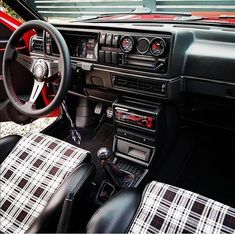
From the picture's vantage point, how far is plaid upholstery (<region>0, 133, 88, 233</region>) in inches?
→ 56.4

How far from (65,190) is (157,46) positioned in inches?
32.4

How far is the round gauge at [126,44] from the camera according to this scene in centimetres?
166

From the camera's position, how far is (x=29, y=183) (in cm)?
152

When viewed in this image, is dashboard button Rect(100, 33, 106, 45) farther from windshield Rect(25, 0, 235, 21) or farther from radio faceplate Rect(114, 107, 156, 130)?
windshield Rect(25, 0, 235, 21)

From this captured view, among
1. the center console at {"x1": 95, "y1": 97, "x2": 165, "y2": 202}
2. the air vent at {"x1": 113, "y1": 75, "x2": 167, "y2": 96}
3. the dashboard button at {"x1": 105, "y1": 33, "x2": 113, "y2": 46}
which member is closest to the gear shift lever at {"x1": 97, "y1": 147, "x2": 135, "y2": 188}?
the center console at {"x1": 95, "y1": 97, "x2": 165, "y2": 202}

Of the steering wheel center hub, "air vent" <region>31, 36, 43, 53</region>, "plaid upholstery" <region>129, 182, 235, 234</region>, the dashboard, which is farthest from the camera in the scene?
"air vent" <region>31, 36, 43, 53</region>

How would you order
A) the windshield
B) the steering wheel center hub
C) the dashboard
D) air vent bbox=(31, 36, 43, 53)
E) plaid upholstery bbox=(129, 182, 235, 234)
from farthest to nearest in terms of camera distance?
the windshield < air vent bbox=(31, 36, 43, 53) < the steering wheel center hub < the dashboard < plaid upholstery bbox=(129, 182, 235, 234)

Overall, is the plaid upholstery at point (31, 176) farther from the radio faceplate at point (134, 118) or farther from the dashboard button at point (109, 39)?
the dashboard button at point (109, 39)

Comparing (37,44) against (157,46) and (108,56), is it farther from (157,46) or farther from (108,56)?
(157,46)

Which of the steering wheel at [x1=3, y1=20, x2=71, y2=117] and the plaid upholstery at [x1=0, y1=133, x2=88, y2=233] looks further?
the steering wheel at [x1=3, y1=20, x2=71, y2=117]

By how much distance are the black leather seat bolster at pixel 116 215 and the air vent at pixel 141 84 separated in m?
0.59

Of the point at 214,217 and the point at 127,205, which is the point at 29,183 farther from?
the point at 214,217

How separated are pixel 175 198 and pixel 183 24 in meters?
1.08

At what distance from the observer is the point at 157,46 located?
1.58 m
